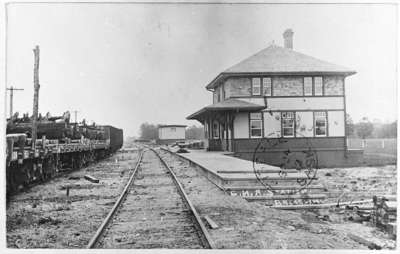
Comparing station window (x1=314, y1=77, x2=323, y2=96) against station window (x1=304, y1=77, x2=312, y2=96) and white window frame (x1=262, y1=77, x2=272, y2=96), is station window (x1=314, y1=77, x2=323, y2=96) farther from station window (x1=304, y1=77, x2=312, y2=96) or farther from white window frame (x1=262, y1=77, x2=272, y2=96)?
white window frame (x1=262, y1=77, x2=272, y2=96)

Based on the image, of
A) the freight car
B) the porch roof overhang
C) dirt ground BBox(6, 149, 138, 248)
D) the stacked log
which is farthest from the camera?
the porch roof overhang

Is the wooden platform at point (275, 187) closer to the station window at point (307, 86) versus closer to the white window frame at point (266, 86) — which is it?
the white window frame at point (266, 86)

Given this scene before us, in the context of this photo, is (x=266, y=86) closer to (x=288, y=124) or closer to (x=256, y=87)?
(x=256, y=87)

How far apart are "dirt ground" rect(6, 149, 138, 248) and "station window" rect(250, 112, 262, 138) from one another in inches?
336

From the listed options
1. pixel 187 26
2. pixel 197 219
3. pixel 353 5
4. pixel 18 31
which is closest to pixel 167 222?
pixel 197 219

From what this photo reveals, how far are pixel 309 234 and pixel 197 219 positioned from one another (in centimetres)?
160

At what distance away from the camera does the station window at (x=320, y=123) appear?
16.2 m

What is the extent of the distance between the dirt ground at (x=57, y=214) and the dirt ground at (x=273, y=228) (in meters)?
1.81

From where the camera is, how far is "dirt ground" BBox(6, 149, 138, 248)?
16.1 ft

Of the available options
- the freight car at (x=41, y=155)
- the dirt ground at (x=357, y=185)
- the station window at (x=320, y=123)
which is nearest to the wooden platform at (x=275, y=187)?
the dirt ground at (x=357, y=185)

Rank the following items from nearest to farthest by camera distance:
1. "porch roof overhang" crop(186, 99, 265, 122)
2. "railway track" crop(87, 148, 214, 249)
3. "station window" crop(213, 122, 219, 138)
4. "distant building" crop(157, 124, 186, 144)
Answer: "railway track" crop(87, 148, 214, 249), "porch roof overhang" crop(186, 99, 265, 122), "station window" crop(213, 122, 219, 138), "distant building" crop(157, 124, 186, 144)

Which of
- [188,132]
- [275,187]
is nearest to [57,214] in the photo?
[275,187]

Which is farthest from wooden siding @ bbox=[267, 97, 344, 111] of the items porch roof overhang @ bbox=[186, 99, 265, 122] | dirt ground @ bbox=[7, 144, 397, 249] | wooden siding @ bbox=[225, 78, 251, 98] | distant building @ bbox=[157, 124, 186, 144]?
distant building @ bbox=[157, 124, 186, 144]

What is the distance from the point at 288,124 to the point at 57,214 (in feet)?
40.4
